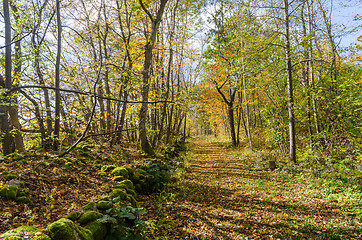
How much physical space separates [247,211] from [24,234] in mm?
4475

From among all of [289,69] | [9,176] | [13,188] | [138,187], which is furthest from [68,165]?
[289,69]

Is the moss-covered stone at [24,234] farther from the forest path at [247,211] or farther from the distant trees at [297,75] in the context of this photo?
the distant trees at [297,75]

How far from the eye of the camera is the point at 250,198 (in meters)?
5.39

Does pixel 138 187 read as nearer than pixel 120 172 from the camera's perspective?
No

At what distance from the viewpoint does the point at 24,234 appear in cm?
211

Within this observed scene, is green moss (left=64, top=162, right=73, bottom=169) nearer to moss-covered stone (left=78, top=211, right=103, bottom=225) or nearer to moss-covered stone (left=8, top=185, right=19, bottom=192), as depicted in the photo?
moss-covered stone (left=8, top=185, right=19, bottom=192)

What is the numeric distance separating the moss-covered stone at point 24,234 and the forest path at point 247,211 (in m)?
2.04

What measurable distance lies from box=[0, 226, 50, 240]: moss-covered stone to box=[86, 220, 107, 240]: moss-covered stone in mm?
689

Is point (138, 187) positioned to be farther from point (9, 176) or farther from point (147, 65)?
point (147, 65)

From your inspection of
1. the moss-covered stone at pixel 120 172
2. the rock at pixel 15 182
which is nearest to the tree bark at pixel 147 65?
the moss-covered stone at pixel 120 172

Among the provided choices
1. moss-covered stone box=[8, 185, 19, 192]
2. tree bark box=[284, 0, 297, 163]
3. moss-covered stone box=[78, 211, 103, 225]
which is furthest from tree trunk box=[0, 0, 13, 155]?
tree bark box=[284, 0, 297, 163]

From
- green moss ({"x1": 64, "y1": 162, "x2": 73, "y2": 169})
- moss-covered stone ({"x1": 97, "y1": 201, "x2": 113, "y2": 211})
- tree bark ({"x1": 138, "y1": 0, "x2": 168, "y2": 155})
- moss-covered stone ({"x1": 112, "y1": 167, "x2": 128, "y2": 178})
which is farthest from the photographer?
tree bark ({"x1": 138, "y1": 0, "x2": 168, "y2": 155})

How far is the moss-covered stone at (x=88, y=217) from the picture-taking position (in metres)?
2.90

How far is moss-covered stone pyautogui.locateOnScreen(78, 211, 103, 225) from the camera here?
290cm
